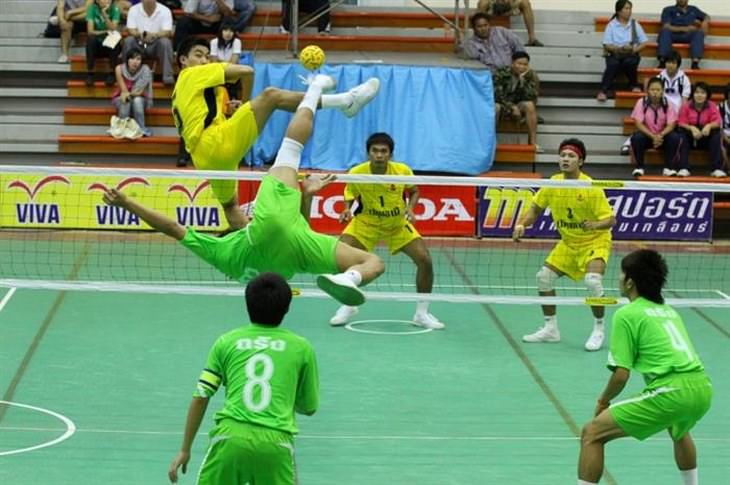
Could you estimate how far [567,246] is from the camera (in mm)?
13883

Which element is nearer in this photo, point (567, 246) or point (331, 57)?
point (567, 246)

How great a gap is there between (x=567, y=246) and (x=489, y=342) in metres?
1.28

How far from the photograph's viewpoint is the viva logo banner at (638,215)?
68.0 ft

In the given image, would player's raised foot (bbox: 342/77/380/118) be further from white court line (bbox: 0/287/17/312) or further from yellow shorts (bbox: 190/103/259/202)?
white court line (bbox: 0/287/17/312)

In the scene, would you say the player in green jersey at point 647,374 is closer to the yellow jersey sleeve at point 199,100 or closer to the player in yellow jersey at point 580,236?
the yellow jersey sleeve at point 199,100

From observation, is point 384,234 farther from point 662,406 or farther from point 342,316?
point 662,406

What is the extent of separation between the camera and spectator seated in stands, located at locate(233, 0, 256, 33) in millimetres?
24062

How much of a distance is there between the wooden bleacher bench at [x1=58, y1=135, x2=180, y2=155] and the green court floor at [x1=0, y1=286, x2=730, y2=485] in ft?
21.6

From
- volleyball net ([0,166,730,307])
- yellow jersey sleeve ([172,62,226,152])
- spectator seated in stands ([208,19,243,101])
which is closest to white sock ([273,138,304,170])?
yellow jersey sleeve ([172,62,226,152])

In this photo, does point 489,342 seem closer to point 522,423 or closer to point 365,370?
point 365,370

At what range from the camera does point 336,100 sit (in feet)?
36.1

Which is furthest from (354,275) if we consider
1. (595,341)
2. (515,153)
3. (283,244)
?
(515,153)

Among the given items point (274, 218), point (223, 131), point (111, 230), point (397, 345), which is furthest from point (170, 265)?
point (274, 218)

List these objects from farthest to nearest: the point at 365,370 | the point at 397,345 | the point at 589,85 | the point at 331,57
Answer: the point at 589,85 → the point at 331,57 → the point at 397,345 → the point at 365,370
